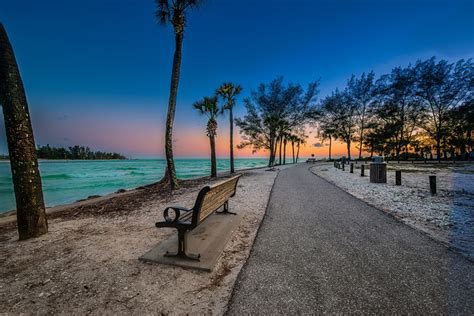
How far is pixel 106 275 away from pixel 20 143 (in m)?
3.14

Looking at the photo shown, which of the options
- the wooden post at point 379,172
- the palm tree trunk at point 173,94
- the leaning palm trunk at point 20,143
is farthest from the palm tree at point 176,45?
the wooden post at point 379,172

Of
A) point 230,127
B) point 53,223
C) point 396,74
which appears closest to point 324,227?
point 53,223

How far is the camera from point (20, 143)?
3723mm

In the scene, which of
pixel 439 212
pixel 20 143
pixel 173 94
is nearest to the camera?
pixel 20 143

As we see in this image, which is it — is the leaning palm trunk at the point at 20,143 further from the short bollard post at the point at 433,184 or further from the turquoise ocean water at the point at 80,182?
the short bollard post at the point at 433,184

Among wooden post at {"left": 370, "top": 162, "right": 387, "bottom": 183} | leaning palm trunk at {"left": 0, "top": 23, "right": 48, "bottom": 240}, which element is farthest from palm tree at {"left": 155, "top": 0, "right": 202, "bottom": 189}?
wooden post at {"left": 370, "top": 162, "right": 387, "bottom": 183}

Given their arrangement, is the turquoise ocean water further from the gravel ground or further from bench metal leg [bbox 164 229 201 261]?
the gravel ground

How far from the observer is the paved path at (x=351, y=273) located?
77.1 inches

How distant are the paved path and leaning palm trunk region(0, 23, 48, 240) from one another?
432 centimetres

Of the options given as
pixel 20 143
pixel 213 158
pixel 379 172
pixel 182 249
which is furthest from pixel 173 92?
pixel 379 172

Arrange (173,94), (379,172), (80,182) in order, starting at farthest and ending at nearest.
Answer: (80,182)
(379,172)
(173,94)

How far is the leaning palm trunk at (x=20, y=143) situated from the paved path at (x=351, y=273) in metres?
4.32

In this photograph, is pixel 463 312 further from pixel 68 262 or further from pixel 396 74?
pixel 396 74

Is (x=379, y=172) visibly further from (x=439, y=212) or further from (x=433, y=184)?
(x=439, y=212)
